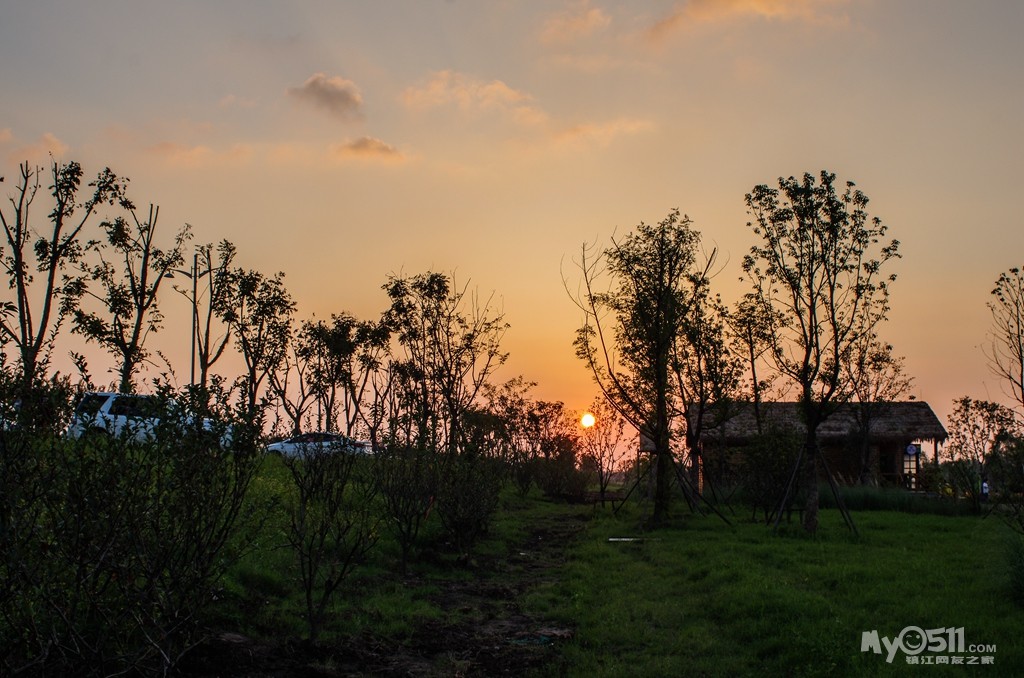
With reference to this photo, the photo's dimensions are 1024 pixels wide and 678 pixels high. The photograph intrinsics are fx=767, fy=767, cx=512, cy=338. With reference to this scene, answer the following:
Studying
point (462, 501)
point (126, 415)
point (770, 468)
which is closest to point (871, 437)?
point (770, 468)

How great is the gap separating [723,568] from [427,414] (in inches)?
329

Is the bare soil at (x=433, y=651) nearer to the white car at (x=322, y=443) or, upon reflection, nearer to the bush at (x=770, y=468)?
the white car at (x=322, y=443)

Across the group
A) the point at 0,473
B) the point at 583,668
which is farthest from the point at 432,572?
the point at 0,473

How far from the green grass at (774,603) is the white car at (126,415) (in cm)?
520

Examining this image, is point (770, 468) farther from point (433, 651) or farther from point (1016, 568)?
point (433, 651)

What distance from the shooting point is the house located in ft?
124

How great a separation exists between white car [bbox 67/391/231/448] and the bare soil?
2.46 meters

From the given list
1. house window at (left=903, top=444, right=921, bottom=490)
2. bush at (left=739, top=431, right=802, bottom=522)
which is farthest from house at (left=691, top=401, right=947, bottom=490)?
bush at (left=739, top=431, right=802, bottom=522)

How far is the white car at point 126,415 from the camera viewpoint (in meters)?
6.58

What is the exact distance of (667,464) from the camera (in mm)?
23844

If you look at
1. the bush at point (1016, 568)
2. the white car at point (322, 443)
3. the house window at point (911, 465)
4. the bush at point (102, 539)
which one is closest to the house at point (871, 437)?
the house window at point (911, 465)

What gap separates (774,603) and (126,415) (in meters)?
8.37

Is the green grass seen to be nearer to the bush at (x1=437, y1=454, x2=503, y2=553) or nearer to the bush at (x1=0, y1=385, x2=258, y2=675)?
the bush at (x1=437, y1=454, x2=503, y2=553)

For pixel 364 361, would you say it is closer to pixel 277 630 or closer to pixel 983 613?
pixel 277 630
